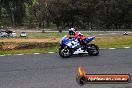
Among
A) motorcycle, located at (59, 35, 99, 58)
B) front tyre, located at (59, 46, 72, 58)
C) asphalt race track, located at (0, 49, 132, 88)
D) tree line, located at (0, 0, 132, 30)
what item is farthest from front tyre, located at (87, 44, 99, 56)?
tree line, located at (0, 0, 132, 30)

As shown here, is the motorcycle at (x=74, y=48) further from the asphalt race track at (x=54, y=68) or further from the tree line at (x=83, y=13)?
Answer: the tree line at (x=83, y=13)

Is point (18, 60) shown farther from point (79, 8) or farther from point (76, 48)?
point (79, 8)

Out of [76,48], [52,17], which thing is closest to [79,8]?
[52,17]

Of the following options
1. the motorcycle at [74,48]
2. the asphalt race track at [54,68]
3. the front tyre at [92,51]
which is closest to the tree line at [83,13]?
the motorcycle at [74,48]

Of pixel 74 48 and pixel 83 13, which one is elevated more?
pixel 74 48

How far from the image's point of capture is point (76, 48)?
18.2 meters

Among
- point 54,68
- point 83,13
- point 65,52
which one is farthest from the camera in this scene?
point 83,13

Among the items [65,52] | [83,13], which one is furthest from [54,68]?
[83,13]

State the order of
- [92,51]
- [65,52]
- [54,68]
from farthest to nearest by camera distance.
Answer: [92,51] → [65,52] → [54,68]

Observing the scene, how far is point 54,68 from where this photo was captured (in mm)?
14016

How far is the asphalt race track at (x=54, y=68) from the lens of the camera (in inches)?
434

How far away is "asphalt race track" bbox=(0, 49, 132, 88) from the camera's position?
11.0 meters

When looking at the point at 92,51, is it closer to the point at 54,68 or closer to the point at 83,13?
the point at 54,68

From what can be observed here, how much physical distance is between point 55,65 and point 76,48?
355 cm
